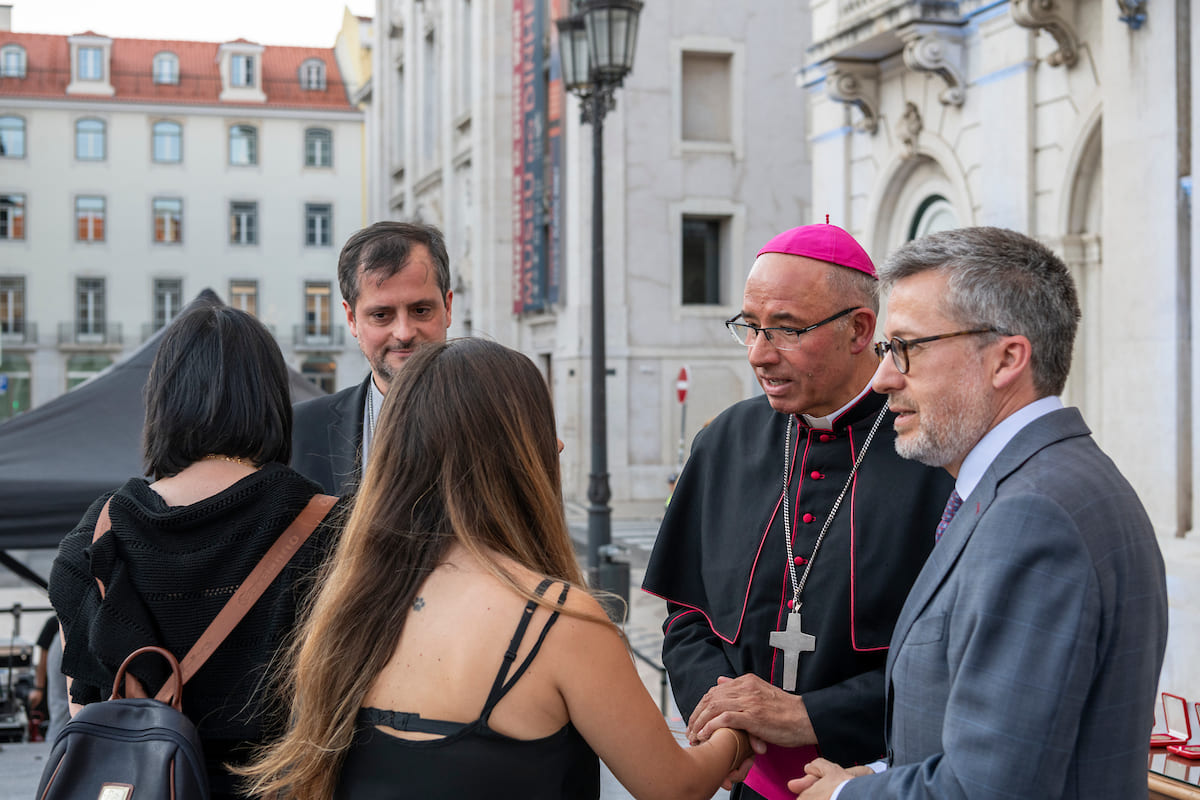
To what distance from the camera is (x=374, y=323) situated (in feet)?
11.7

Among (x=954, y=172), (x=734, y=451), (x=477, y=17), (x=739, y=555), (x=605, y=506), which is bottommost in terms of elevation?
(x=605, y=506)

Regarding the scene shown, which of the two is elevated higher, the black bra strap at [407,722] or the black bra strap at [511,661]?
the black bra strap at [511,661]

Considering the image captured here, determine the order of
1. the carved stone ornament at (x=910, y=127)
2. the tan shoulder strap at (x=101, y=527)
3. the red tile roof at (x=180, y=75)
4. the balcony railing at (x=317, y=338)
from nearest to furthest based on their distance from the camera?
the tan shoulder strap at (x=101, y=527) < the carved stone ornament at (x=910, y=127) < the balcony railing at (x=317, y=338) < the red tile roof at (x=180, y=75)

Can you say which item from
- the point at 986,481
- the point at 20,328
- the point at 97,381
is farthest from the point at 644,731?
the point at 20,328

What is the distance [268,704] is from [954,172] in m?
10.2

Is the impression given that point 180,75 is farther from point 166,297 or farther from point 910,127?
point 910,127

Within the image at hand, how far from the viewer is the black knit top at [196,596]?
2.39 meters

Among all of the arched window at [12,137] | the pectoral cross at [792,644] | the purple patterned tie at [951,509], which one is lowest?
the pectoral cross at [792,644]

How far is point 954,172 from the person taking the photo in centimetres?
1142

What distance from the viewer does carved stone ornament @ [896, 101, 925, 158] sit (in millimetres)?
11953

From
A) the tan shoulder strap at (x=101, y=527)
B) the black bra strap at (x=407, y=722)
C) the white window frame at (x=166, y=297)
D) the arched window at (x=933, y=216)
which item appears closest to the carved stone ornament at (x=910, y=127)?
the arched window at (x=933, y=216)

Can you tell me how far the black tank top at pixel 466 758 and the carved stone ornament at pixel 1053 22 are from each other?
8.87 m

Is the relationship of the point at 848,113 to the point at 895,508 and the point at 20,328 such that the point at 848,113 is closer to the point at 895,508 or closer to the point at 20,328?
the point at 895,508

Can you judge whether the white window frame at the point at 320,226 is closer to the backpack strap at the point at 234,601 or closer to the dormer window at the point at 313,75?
the dormer window at the point at 313,75
